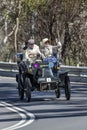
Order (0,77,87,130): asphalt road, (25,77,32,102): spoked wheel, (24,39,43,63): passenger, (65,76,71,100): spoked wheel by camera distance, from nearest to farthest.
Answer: (0,77,87,130): asphalt road, (25,77,32,102): spoked wheel, (65,76,71,100): spoked wheel, (24,39,43,63): passenger

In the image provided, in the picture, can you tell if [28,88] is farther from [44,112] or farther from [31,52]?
[44,112]

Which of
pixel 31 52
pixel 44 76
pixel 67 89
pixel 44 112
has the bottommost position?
pixel 44 112

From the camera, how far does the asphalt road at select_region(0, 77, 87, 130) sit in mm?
12188

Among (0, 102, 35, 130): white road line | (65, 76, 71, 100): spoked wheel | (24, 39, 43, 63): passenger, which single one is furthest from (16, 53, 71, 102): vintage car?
(0, 102, 35, 130): white road line

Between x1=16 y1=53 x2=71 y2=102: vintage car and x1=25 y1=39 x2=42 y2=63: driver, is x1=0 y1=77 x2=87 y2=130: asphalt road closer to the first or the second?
x1=16 y1=53 x2=71 y2=102: vintage car

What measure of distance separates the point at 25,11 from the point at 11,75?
39.6ft

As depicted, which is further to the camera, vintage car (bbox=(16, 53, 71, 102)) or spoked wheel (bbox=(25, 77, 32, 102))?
vintage car (bbox=(16, 53, 71, 102))

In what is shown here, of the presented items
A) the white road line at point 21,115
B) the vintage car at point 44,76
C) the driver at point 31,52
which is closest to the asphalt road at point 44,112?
the white road line at point 21,115

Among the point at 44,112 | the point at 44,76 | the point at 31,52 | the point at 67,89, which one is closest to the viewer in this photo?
the point at 44,112

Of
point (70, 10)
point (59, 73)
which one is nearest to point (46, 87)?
point (59, 73)

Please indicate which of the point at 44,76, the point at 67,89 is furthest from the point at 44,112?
the point at 44,76

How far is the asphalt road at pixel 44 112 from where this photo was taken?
12.2 metres

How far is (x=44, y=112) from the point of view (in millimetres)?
14484

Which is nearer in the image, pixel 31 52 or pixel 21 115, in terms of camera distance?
pixel 21 115
